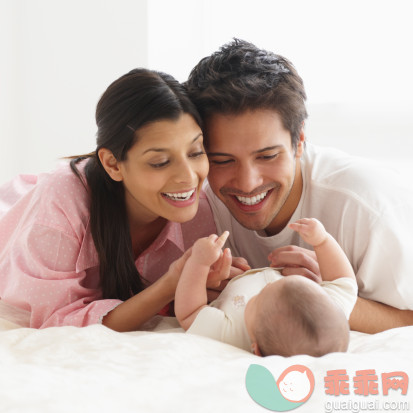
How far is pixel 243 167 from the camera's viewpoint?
70.4 inches

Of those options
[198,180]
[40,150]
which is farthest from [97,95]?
[198,180]

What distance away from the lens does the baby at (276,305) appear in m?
1.26

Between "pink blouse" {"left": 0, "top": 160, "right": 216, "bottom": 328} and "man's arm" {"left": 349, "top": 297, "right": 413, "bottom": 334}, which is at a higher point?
"pink blouse" {"left": 0, "top": 160, "right": 216, "bottom": 328}

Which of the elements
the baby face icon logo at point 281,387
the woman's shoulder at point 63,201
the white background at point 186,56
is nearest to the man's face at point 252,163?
the woman's shoulder at point 63,201

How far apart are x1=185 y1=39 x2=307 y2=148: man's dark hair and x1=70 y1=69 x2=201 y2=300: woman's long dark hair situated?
0.10 metres

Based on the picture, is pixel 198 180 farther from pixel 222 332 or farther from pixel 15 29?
pixel 15 29

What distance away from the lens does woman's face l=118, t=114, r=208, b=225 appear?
1.67 meters

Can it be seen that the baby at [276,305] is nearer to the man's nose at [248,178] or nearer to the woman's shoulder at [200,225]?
the man's nose at [248,178]

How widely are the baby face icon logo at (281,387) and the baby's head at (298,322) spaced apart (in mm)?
118

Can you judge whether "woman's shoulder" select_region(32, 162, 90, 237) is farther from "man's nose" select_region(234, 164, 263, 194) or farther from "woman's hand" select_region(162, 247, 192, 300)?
"man's nose" select_region(234, 164, 263, 194)

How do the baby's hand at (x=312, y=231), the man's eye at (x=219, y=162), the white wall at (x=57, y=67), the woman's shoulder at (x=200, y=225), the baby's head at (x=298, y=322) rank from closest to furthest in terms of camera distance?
the baby's head at (x=298, y=322)
the baby's hand at (x=312, y=231)
the man's eye at (x=219, y=162)
the woman's shoulder at (x=200, y=225)
the white wall at (x=57, y=67)

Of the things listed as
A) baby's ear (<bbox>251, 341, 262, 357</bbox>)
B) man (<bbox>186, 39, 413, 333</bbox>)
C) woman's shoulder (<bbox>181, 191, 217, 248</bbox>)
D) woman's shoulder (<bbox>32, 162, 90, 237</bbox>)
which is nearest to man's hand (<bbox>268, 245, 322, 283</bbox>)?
man (<bbox>186, 39, 413, 333</bbox>)

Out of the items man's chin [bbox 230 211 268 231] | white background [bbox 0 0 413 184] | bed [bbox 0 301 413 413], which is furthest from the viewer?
white background [bbox 0 0 413 184]

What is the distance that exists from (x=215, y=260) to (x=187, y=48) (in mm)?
2576
